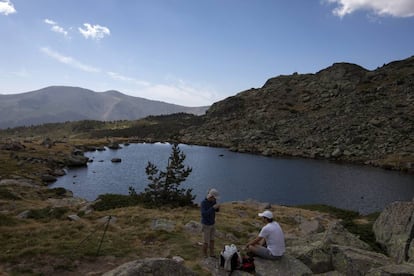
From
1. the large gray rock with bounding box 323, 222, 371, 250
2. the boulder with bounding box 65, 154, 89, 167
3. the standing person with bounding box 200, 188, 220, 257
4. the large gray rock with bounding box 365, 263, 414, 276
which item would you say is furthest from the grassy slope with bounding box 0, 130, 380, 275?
the boulder with bounding box 65, 154, 89, 167

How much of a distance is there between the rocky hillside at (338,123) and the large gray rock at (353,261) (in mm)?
90184

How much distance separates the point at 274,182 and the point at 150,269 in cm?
6428

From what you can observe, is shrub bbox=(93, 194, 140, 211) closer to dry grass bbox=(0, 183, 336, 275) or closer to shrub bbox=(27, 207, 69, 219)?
dry grass bbox=(0, 183, 336, 275)

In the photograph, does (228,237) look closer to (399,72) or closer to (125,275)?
(125,275)

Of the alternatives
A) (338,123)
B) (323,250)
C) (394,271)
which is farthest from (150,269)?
(338,123)

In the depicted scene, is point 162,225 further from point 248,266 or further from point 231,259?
point 248,266

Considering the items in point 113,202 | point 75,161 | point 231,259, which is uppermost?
point 231,259

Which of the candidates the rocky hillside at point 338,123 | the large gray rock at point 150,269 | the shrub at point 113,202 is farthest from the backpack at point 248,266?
the rocky hillside at point 338,123

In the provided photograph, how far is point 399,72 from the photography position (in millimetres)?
173500

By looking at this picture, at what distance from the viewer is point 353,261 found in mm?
15539

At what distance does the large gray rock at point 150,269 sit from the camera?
1145cm

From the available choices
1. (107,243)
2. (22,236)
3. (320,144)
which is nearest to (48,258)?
(107,243)

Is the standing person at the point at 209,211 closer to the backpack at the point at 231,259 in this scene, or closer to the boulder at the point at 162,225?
the backpack at the point at 231,259

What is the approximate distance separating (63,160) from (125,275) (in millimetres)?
91015
